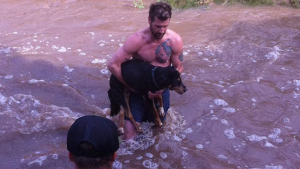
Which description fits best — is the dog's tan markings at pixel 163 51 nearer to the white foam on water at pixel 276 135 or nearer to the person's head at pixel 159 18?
the person's head at pixel 159 18

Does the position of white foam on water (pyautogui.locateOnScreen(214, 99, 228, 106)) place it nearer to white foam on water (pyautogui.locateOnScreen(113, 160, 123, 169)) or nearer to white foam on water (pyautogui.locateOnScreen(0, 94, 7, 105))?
white foam on water (pyautogui.locateOnScreen(113, 160, 123, 169))

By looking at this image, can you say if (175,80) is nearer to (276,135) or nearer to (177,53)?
(177,53)

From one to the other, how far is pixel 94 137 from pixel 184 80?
420 centimetres

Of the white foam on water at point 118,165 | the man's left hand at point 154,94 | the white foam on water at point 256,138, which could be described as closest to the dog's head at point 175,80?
the man's left hand at point 154,94

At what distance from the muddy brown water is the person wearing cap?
2159mm

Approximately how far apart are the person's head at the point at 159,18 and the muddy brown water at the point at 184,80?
1325 mm

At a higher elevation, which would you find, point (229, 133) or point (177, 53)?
point (177, 53)

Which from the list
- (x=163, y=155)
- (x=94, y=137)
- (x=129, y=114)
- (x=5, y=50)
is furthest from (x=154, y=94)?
(x=5, y=50)

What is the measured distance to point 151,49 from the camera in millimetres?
4211

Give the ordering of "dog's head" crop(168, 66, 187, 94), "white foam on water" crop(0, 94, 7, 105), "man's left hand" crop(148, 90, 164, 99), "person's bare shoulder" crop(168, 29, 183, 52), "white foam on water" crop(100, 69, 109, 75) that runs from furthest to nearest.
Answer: "white foam on water" crop(100, 69, 109, 75), "white foam on water" crop(0, 94, 7, 105), "person's bare shoulder" crop(168, 29, 183, 52), "man's left hand" crop(148, 90, 164, 99), "dog's head" crop(168, 66, 187, 94)

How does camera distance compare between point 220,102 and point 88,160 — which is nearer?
point 88,160

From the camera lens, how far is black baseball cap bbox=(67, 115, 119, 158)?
2.05m

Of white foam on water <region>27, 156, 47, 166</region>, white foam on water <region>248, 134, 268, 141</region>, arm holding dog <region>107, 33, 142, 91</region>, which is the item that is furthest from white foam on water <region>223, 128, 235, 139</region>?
white foam on water <region>27, 156, 47, 166</region>

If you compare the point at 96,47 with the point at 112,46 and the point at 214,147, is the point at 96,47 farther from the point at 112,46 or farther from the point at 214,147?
the point at 214,147
